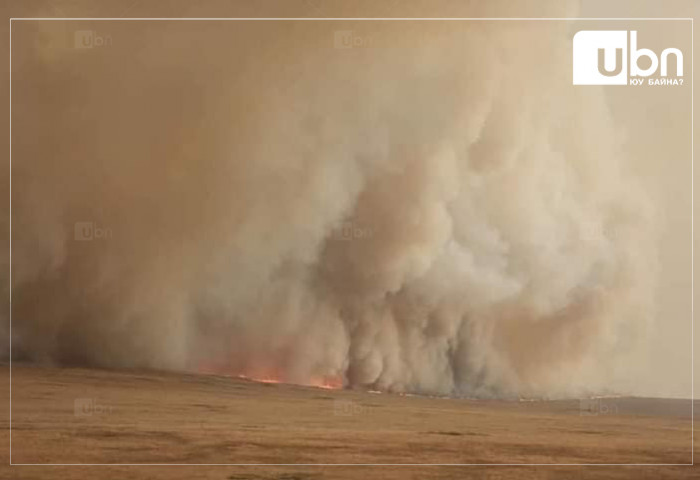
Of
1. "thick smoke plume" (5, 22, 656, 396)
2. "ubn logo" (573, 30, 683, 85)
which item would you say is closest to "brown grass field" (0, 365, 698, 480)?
"thick smoke plume" (5, 22, 656, 396)

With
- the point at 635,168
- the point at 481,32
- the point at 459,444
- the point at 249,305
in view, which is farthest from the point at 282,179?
the point at 459,444

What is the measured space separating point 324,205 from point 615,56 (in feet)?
15.4

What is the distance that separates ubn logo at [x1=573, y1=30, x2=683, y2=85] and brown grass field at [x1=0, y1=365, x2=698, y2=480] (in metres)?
4.68

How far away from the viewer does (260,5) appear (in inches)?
534

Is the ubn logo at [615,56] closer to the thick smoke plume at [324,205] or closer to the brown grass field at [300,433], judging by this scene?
the thick smoke plume at [324,205]

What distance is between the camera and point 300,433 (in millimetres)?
7746

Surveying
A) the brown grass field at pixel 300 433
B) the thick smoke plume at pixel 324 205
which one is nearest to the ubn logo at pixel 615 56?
the thick smoke plume at pixel 324 205

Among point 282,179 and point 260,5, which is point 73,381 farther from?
point 260,5

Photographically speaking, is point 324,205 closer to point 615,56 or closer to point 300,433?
point 615,56

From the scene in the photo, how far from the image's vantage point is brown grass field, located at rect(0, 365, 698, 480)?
6453 millimetres

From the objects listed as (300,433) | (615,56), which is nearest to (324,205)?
(615,56)

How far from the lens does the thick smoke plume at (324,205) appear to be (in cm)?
1343

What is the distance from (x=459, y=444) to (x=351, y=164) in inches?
280

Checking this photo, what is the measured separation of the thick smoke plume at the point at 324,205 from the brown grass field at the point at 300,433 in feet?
7.56
